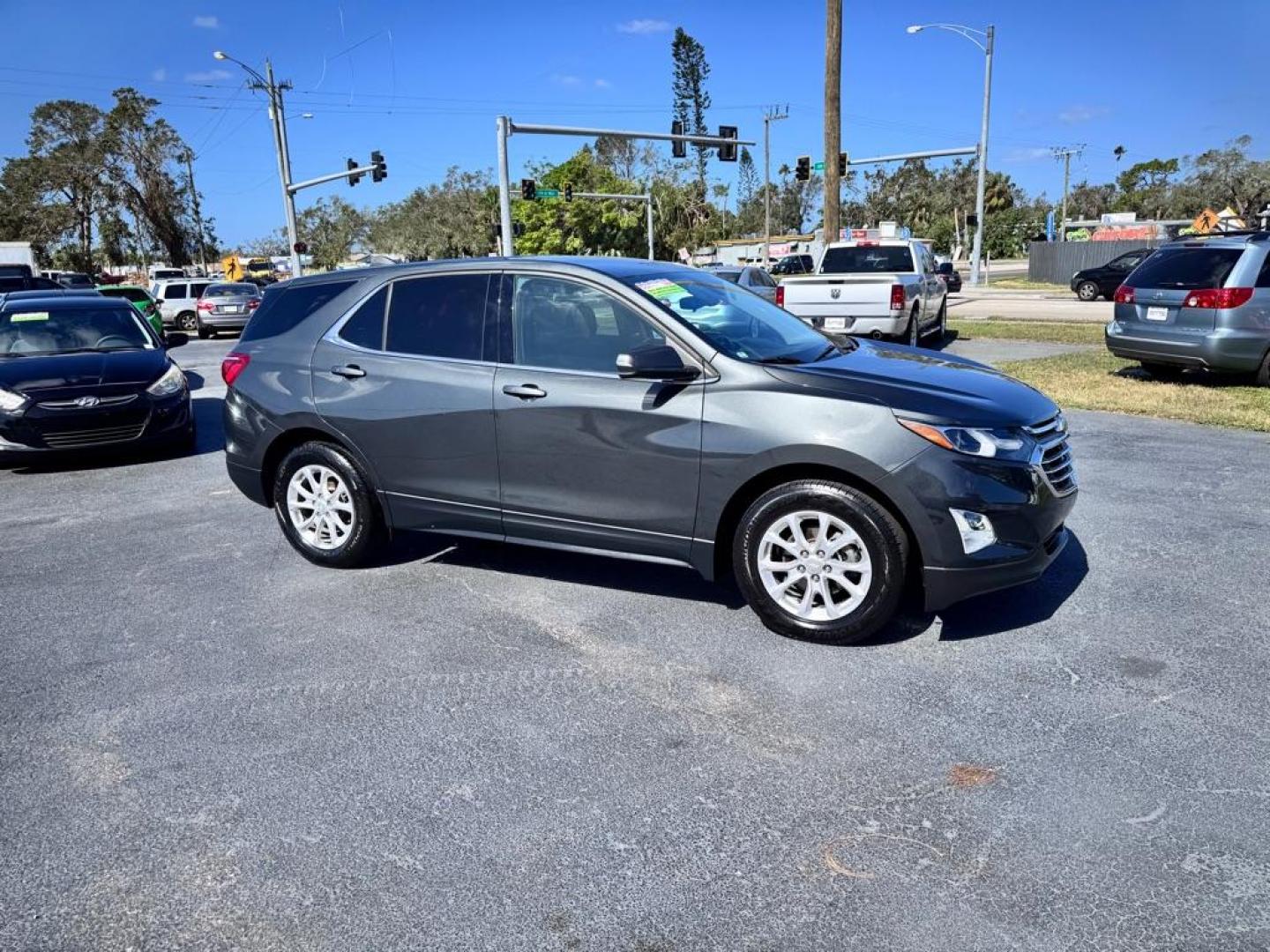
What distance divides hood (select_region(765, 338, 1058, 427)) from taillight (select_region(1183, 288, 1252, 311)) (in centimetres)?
677

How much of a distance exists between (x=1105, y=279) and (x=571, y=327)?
30438 millimetres

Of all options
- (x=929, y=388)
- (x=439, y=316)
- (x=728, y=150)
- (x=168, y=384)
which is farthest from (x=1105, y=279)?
(x=439, y=316)

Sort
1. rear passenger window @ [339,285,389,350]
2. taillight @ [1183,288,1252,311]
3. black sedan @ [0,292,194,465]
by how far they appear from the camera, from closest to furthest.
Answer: rear passenger window @ [339,285,389,350] → black sedan @ [0,292,194,465] → taillight @ [1183,288,1252,311]

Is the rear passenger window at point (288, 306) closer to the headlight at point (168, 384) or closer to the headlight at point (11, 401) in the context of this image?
the headlight at point (168, 384)

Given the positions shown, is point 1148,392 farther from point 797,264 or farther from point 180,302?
point 797,264

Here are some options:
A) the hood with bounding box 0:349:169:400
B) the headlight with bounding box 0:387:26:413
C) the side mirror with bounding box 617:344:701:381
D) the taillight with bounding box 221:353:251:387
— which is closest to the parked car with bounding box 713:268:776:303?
the hood with bounding box 0:349:169:400

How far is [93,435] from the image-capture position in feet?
27.5

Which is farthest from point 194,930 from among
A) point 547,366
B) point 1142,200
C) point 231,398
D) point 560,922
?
point 1142,200

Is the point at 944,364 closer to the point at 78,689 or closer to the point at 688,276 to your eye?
the point at 688,276

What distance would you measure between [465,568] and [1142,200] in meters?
98.6

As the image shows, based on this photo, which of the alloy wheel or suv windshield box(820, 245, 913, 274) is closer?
the alloy wheel

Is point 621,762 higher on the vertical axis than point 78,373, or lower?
lower

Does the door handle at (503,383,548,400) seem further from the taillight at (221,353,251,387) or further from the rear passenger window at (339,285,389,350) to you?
the taillight at (221,353,251,387)

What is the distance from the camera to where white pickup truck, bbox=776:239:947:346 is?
42.7 ft
